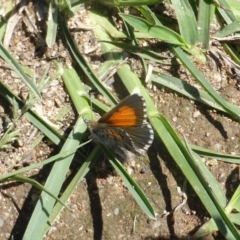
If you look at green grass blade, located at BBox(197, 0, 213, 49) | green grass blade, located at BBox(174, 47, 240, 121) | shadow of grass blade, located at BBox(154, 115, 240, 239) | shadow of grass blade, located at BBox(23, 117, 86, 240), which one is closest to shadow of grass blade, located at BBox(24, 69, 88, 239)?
shadow of grass blade, located at BBox(23, 117, 86, 240)

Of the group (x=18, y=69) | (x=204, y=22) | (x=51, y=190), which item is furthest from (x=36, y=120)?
(x=204, y=22)

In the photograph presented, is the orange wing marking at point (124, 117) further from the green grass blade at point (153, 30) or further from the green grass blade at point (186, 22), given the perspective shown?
the green grass blade at point (186, 22)

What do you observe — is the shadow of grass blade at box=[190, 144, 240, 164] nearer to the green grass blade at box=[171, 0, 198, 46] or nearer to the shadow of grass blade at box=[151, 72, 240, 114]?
the shadow of grass blade at box=[151, 72, 240, 114]

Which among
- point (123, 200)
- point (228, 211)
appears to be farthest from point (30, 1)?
point (228, 211)

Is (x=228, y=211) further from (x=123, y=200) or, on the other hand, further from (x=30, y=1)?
(x=30, y=1)

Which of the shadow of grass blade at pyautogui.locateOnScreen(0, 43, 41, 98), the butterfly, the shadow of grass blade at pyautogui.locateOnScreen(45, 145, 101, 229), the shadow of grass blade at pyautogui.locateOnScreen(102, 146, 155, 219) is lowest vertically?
the shadow of grass blade at pyautogui.locateOnScreen(102, 146, 155, 219)

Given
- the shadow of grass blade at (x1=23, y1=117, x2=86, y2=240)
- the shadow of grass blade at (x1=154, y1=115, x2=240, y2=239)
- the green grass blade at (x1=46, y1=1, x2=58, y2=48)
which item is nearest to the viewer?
the shadow of grass blade at (x1=23, y1=117, x2=86, y2=240)
